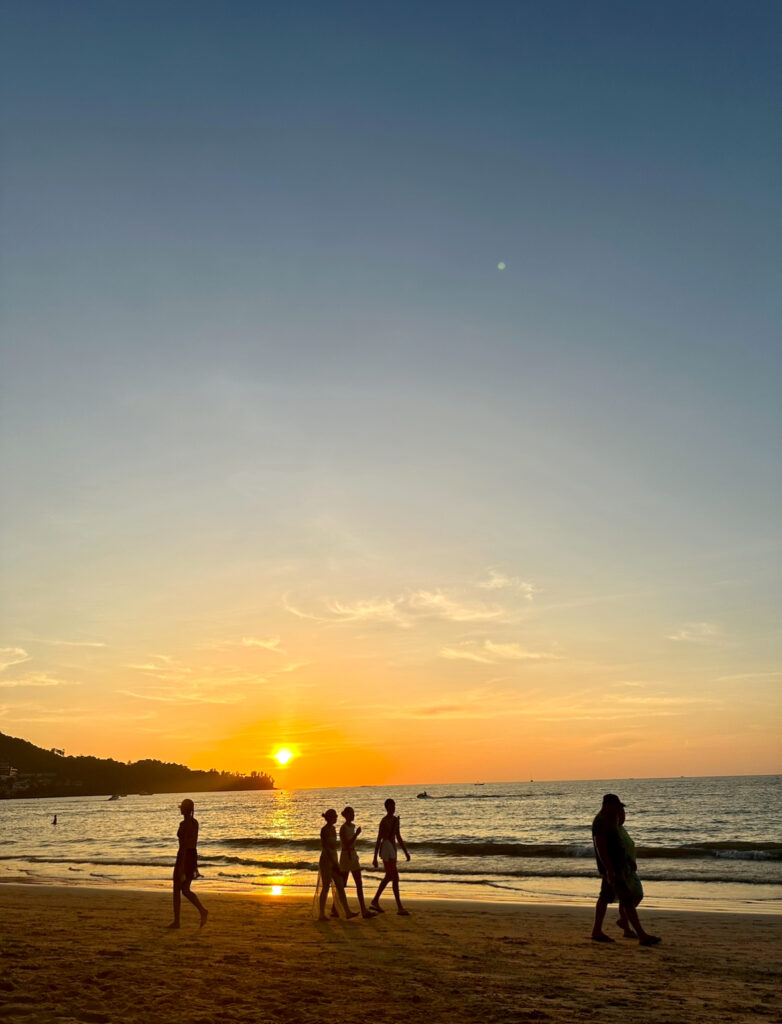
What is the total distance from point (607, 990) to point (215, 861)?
31037 mm

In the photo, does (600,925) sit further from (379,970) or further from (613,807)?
(379,970)

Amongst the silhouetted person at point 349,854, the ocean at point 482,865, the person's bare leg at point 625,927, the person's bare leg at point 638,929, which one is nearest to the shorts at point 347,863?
the silhouetted person at point 349,854

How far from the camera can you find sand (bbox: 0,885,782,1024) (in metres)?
7.42

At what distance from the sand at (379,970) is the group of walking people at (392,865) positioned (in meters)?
0.40

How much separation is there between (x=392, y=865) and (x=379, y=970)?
17.3 feet

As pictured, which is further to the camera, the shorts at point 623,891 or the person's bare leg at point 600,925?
the person's bare leg at point 600,925

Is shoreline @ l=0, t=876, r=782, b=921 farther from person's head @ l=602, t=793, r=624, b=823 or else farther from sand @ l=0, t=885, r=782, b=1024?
person's head @ l=602, t=793, r=624, b=823

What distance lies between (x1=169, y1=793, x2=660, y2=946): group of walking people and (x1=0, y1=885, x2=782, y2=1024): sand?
0.40 metres

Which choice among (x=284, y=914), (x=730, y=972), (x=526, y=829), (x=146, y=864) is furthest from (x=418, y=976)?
(x=526, y=829)

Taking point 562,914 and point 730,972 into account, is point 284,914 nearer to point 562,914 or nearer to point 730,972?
point 562,914

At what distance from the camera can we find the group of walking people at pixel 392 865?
38.3 ft

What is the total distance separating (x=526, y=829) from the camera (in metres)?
58.8

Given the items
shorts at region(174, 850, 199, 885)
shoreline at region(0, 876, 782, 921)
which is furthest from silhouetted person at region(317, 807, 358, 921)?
shoreline at region(0, 876, 782, 921)

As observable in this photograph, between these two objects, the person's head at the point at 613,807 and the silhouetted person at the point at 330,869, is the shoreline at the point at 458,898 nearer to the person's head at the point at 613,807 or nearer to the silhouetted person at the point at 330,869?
the silhouetted person at the point at 330,869
